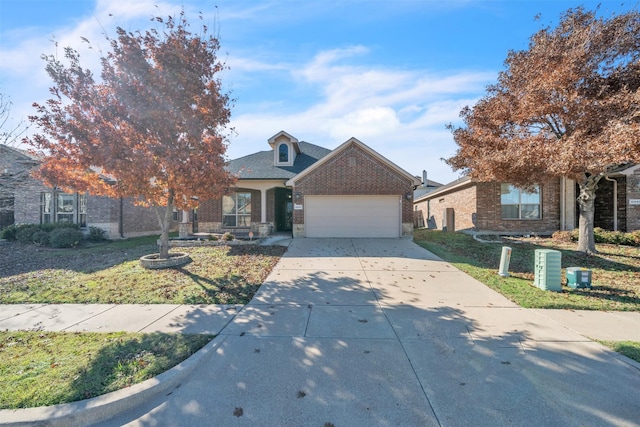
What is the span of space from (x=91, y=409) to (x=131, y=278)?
5445 millimetres

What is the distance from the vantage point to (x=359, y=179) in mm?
14484

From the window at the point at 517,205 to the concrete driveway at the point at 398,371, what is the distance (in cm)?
1129

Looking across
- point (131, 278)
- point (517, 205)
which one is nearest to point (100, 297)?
point (131, 278)

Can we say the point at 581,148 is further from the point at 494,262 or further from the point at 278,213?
the point at 278,213

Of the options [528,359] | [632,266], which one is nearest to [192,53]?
[528,359]

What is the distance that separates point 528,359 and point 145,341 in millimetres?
5101

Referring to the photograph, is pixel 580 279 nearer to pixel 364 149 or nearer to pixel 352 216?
pixel 352 216

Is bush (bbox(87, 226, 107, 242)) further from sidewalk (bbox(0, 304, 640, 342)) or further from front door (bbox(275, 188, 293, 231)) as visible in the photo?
sidewalk (bbox(0, 304, 640, 342))

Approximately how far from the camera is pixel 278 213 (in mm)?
18531

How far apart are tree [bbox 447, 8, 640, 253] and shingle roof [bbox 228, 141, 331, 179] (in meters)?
9.71

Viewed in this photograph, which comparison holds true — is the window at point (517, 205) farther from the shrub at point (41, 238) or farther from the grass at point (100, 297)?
the shrub at point (41, 238)

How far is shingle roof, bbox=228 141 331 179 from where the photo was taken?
1575cm

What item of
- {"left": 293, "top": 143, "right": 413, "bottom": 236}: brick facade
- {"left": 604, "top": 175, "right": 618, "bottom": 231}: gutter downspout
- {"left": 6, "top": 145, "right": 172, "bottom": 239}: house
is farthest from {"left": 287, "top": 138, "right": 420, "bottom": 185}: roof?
{"left": 604, "top": 175, "right": 618, "bottom": 231}: gutter downspout

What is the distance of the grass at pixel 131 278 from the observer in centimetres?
603
